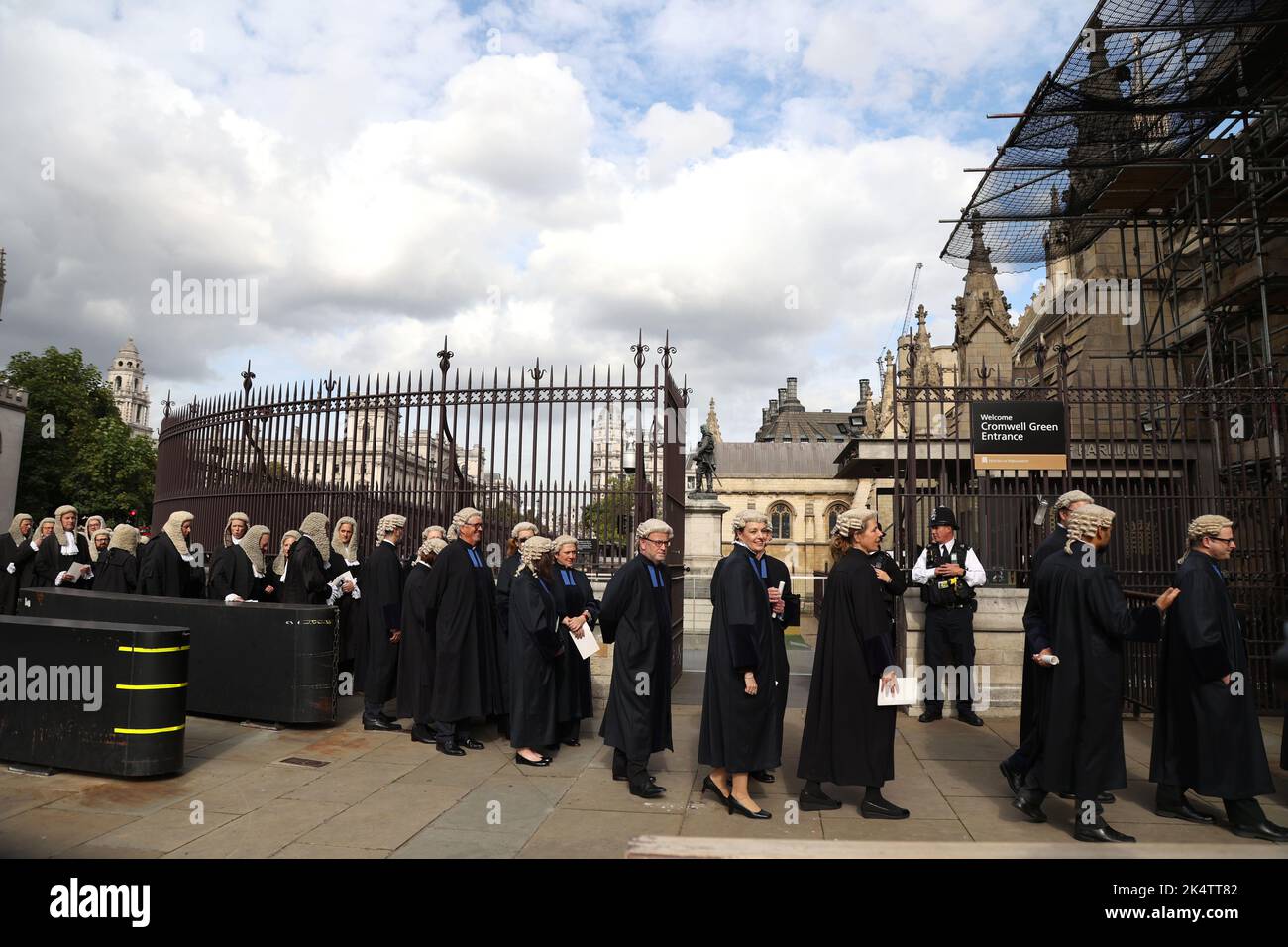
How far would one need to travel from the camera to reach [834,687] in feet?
17.4

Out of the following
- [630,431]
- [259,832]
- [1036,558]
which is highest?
[630,431]

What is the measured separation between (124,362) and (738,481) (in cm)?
10072

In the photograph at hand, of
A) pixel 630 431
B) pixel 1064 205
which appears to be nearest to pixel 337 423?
pixel 630 431

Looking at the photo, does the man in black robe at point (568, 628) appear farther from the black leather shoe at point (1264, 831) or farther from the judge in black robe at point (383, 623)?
the black leather shoe at point (1264, 831)

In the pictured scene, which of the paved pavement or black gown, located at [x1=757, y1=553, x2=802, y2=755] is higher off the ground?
black gown, located at [x1=757, y1=553, x2=802, y2=755]

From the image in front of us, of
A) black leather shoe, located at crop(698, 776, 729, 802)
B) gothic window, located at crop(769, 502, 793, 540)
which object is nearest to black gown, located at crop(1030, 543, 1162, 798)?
black leather shoe, located at crop(698, 776, 729, 802)

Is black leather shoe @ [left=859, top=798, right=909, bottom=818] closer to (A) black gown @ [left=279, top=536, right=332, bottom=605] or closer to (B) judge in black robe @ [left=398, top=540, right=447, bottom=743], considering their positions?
(B) judge in black robe @ [left=398, top=540, right=447, bottom=743]

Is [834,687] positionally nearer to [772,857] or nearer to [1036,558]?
[772,857]

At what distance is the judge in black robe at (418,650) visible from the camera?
7.29m

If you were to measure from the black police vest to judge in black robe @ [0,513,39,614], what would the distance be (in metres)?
11.6

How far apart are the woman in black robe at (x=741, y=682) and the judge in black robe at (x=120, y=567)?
7.25 meters

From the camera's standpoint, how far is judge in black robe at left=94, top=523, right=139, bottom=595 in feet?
30.6

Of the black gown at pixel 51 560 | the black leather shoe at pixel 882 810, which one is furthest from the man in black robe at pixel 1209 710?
the black gown at pixel 51 560

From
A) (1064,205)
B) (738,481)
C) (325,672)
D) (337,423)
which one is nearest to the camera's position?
(325,672)
